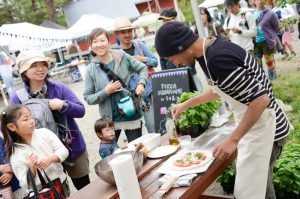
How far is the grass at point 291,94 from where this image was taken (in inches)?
179

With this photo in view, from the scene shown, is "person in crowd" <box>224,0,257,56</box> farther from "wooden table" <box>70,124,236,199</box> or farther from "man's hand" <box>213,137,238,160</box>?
"man's hand" <box>213,137,238,160</box>

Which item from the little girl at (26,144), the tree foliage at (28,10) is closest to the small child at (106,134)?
the little girl at (26,144)

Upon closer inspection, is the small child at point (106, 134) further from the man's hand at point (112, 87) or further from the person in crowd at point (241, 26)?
the person in crowd at point (241, 26)

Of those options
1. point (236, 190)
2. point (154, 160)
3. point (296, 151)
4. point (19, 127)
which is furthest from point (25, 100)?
point (296, 151)

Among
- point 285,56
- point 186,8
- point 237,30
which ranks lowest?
point 285,56

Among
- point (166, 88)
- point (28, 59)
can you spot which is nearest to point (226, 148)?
point (28, 59)

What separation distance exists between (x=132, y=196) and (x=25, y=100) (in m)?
1.59

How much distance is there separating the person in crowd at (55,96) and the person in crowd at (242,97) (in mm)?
1309

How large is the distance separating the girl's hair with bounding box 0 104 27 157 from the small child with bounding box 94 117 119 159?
1027 mm

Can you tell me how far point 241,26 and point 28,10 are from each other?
96.7ft

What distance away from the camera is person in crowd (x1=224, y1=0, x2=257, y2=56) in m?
6.30

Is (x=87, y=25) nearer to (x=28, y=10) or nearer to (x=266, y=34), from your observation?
(x=266, y=34)

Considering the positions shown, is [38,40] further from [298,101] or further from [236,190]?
[236,190]

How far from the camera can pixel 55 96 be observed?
3.21 m
